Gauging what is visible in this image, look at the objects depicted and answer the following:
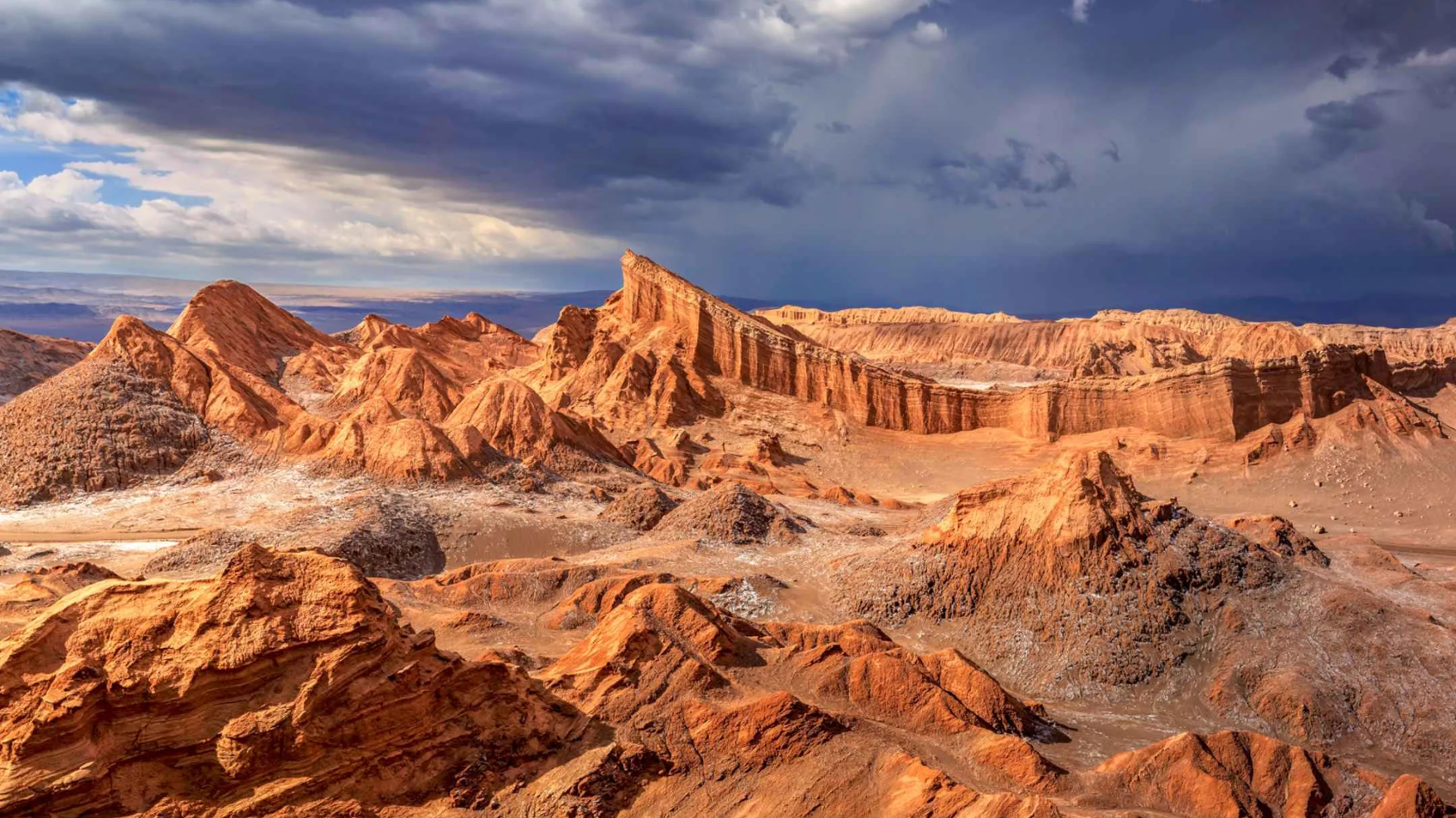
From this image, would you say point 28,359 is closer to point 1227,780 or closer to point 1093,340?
point 1227,780

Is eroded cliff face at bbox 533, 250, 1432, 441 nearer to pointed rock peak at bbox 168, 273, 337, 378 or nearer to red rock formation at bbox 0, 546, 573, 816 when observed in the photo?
pointed rock peak at bbox 168, 273, 337, 378

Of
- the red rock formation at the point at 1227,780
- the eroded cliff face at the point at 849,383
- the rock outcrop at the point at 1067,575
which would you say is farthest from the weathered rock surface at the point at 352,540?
the eroded cliff face at the point at 849,383

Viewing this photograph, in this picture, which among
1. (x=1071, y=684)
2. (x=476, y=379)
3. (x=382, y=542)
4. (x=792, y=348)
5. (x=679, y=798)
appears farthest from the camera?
(x=476, y=379)

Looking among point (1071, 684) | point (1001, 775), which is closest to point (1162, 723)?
point (1071, 684)

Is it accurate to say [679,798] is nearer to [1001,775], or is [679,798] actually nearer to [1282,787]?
[1001,775]

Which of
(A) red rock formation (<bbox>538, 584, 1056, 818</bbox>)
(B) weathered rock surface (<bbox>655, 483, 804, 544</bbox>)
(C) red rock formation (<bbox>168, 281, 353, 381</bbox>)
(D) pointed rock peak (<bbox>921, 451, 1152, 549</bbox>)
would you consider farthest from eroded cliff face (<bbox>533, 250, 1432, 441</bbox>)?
(A) red rock formation (<bbox>538, 584, 1056, 818</bbox>)

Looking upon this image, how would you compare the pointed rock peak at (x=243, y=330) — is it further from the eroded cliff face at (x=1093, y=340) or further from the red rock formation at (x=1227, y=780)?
the eroded cliff face at (x=1093, y=340)

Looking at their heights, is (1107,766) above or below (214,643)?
below
